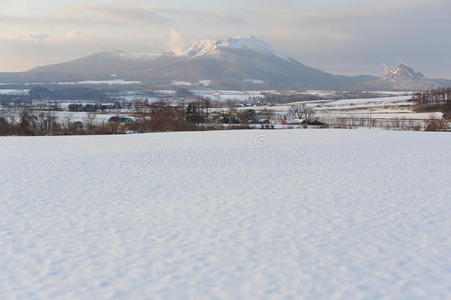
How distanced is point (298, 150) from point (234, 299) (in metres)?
20.2

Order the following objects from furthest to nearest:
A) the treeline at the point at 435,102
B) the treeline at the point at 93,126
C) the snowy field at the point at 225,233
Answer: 1. the treeline at the point at 435,102
2. the treeline at the point at 93,126
3. the snowy field at the point at 225,233

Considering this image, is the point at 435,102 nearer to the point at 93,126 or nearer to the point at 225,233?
the point at 93,126

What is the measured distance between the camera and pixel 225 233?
886cm

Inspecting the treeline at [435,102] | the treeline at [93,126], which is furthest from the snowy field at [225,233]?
the treeline at [435,102]

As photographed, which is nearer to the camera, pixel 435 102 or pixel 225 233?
pixel 225 233

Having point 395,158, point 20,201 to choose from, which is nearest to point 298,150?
point 395,158

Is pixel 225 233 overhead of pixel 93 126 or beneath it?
beneath

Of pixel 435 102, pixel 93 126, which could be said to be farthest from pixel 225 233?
pixel 435 102

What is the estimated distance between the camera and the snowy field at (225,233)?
641 cm

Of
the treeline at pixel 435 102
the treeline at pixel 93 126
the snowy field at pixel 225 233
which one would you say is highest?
the treeline at pixel 435 102

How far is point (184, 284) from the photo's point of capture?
253 inches

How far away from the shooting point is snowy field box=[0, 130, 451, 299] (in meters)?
6.41

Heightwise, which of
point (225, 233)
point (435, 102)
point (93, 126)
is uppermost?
point (435, 102)

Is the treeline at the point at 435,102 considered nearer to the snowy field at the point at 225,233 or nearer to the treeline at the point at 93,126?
the treeline at the point at 93,126
